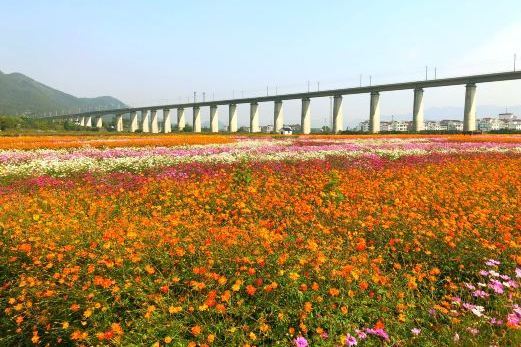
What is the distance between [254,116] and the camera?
3836 inches

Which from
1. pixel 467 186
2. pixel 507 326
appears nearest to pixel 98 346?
pixel 507 326

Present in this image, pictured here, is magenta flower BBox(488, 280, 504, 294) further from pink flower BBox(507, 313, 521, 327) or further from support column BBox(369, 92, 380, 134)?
support column BBox(369, 92, 380, 134)

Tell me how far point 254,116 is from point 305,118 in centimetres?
1449

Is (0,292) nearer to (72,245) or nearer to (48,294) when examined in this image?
(72,245)

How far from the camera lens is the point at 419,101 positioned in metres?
67.2

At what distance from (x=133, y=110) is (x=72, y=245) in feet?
477

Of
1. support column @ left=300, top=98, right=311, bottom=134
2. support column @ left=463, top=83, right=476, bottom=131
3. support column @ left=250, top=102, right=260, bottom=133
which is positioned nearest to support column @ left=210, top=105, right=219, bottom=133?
support column @ left=250, top=102, right=260, bottom=133

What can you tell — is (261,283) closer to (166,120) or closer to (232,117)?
(232,117)

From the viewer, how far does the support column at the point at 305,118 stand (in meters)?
86.9

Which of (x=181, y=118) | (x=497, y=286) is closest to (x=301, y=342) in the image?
(x=497, y=286)

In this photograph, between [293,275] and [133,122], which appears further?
[133,122]

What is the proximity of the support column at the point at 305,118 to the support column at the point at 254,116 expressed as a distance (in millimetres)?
12657

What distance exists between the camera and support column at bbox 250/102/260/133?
97062 millimetres

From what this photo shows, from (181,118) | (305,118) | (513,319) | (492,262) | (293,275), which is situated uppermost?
(181,118)
